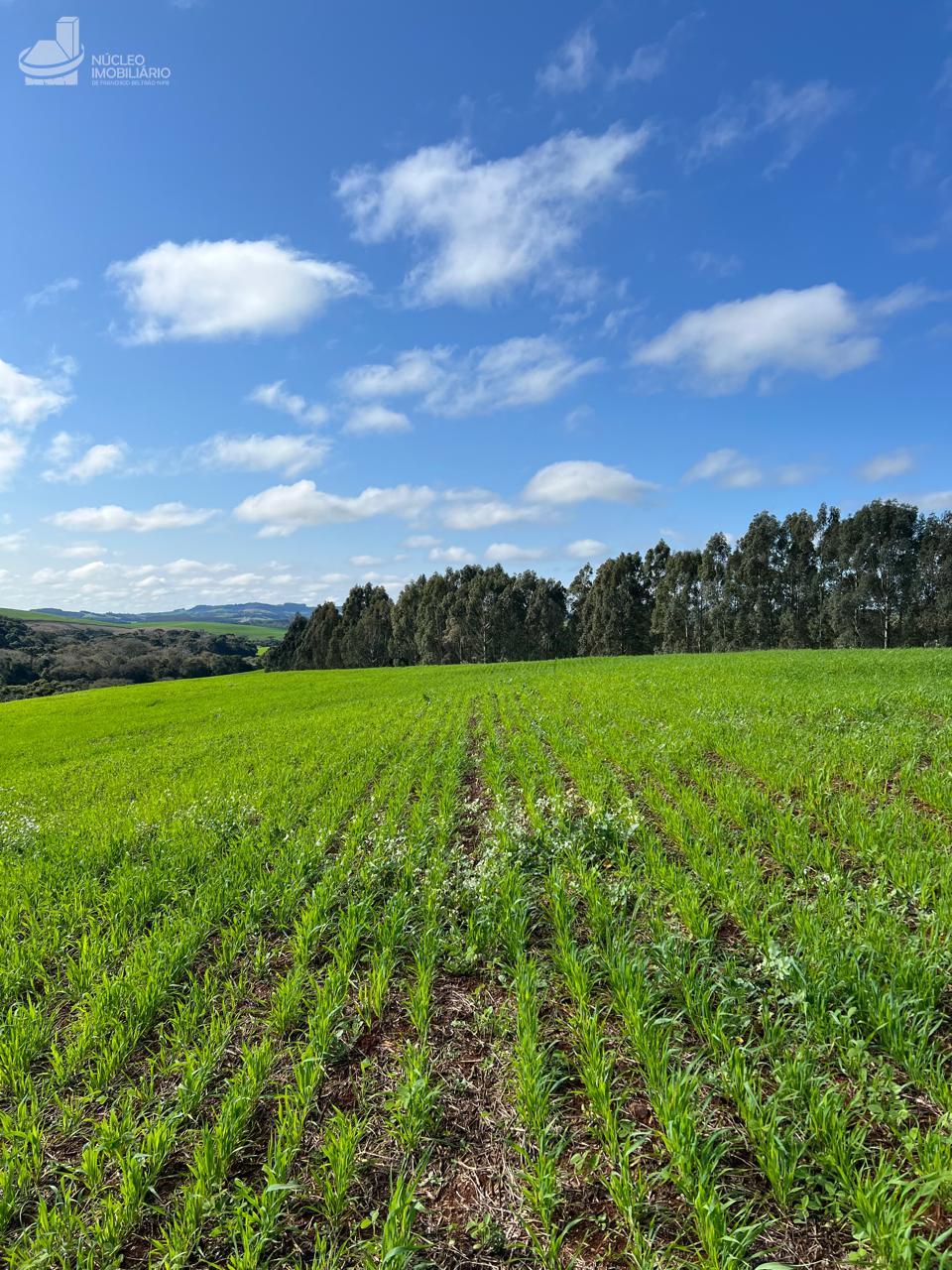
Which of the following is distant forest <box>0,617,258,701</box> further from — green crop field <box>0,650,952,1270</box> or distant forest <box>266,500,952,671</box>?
green crop field <box>0,650,952,1270</box>

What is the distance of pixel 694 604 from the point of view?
69125 millimetres

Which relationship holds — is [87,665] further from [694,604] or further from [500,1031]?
[500,1031]

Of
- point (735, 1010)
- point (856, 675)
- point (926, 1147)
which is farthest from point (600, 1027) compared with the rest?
point (856, 675)

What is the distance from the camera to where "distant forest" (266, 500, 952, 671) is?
57.9 metres

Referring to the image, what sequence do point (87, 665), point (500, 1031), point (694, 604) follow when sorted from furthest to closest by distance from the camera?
point (87, 665) < point (694, 604) < point (500, 1031)

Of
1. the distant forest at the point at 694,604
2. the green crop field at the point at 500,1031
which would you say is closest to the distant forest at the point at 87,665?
the distant forest at the point at 694,604

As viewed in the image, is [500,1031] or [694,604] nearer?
[500,1031]

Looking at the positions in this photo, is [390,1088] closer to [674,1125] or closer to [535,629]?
[674,1125]

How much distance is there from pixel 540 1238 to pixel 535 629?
2925 inches

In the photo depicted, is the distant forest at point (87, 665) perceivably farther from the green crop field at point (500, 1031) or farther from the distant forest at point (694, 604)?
the green crop field at point (500, 1031)

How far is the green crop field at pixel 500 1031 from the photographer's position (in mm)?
2576

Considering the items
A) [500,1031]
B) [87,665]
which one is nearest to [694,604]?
[500,1031]

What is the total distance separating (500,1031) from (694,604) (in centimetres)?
7117

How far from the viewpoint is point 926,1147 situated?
8.55 feet
